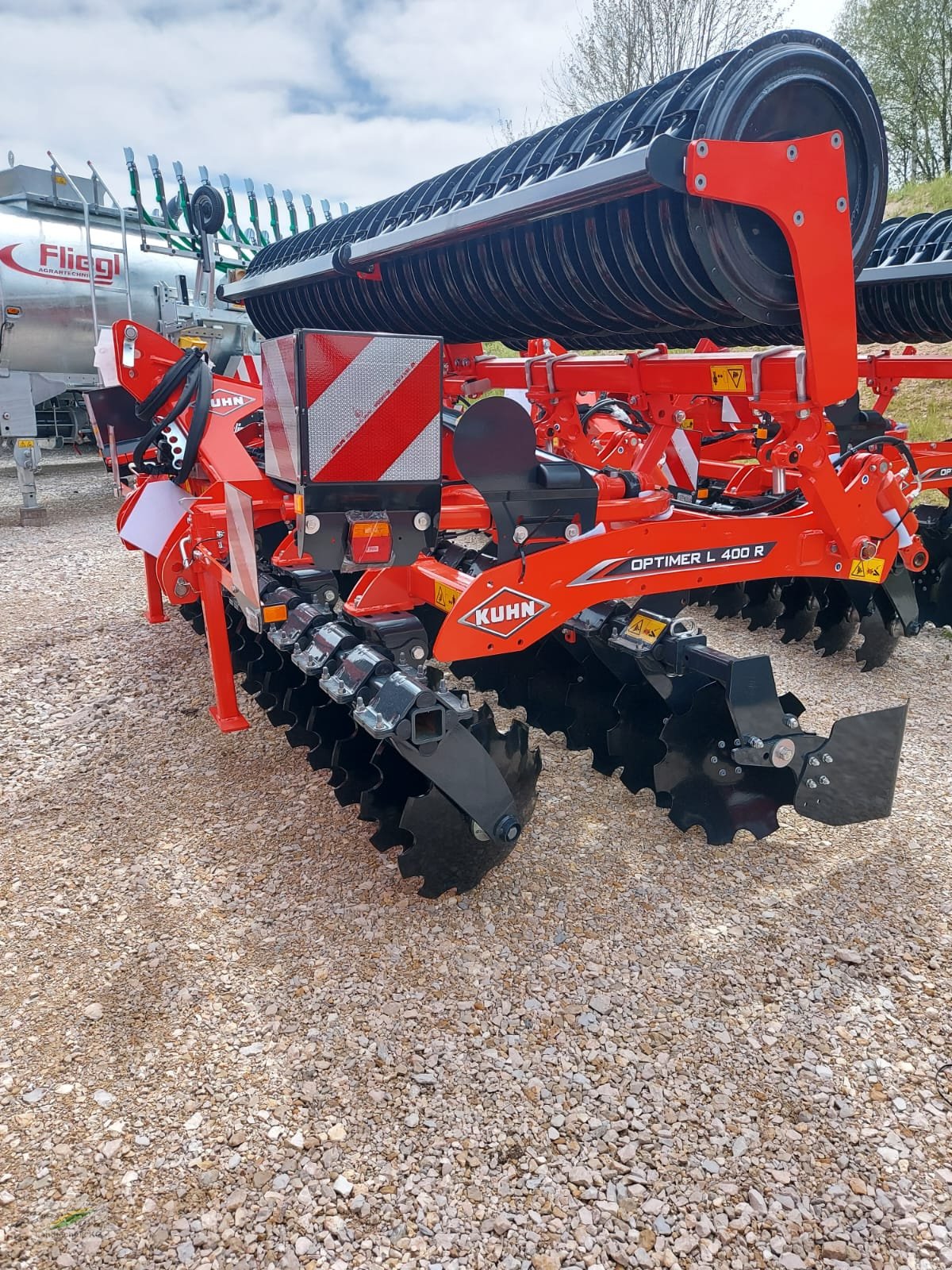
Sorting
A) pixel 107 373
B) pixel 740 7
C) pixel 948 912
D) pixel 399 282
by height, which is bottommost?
pixel 948 912

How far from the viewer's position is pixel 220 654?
3.32 meters

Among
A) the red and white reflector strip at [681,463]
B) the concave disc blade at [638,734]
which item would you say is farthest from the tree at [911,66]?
the concave disc blade at [638,734]

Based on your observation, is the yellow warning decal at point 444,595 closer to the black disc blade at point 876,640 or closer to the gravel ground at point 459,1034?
the gravel ground at point 459,1034

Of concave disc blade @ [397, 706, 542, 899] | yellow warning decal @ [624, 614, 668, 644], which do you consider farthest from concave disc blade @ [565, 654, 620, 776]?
concave disc blade @ [397, 706, 542, 899]

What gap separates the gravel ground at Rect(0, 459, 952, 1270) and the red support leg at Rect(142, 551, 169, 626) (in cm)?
→ 145

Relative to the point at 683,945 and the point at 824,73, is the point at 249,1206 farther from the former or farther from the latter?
the point at 824,73

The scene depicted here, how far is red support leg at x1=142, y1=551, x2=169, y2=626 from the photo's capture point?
4.67m

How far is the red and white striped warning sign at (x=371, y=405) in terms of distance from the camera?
7.47ft

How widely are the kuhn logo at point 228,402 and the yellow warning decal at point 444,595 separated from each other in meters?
1.71

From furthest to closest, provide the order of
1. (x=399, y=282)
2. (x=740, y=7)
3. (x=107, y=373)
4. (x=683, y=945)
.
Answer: (x=740, y=7)
(x=107, y=373)
(x=399, y=282)
(x=683, y=945)

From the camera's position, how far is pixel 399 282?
3721 mm

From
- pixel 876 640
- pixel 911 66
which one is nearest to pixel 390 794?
pixel 876 640

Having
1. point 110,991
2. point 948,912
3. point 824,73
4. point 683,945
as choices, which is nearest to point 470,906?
point 683,945

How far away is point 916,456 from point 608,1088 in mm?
3790
